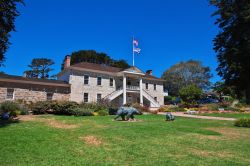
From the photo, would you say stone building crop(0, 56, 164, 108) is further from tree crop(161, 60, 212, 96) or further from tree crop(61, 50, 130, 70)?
tree crop(61, 50, 130, 70)

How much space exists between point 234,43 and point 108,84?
2180 centimetres

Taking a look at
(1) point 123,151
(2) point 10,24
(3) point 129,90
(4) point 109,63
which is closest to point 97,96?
(3) point 129,90

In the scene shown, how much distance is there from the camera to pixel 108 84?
122 ft

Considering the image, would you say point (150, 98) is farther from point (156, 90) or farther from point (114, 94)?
point (114, 94)

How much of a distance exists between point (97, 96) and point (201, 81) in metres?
37.5

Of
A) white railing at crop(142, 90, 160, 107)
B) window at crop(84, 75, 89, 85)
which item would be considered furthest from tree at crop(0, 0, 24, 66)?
white railing at crop(142, 90, 160, 107)

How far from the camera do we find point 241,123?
578 inches

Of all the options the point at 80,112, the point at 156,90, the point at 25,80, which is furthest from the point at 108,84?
the point at 80,112

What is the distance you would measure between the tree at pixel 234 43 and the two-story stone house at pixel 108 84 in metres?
17.8

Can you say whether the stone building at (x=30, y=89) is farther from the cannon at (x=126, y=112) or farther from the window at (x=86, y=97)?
the cannon at (x=126, y=112)

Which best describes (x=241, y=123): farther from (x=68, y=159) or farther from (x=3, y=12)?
(x=3, y=12)

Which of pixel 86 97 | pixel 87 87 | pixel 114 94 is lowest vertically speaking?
pixel 86 97

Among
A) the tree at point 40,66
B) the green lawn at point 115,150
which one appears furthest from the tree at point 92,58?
the green lawn at point 115,150

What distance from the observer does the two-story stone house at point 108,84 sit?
33312 mm
